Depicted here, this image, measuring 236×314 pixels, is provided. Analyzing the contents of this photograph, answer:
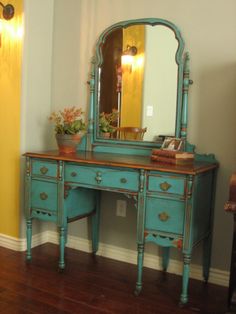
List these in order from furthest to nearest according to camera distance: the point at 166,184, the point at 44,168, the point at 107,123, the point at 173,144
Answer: the point at 107,123, the point at 44,168, the point at 173,144, the point at 166,184

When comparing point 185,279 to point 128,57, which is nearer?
point 185,279

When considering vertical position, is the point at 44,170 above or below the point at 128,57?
below

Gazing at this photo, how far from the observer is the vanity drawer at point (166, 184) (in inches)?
82.1

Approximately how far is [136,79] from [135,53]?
0.19 metres

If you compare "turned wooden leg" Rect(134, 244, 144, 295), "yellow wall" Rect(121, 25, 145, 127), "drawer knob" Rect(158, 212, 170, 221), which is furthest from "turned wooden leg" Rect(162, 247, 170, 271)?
"yellow wall" Rect(121, 25, 145, 127)

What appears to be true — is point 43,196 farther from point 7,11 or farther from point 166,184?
point 7,11

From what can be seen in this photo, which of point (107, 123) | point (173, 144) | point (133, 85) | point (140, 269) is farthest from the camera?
point (107, 123)

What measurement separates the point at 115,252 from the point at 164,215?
2.80ft

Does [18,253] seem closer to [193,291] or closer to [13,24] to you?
[193,291]

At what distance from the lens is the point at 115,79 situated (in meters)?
2.74

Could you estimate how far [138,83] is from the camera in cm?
263

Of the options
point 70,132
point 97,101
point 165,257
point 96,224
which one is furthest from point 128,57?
point 165,257

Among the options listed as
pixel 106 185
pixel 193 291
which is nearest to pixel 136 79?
pixel 106 185

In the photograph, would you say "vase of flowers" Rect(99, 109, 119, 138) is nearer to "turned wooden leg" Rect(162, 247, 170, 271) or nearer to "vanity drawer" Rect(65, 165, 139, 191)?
"vanity drawer" Rect(65, 165, 139, 191)
